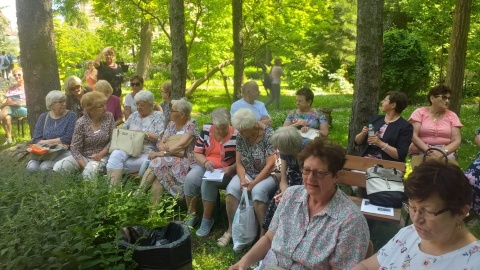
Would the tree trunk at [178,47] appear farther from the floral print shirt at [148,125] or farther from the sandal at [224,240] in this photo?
the sandal at [224,240]

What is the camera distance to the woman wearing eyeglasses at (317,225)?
2.59 m

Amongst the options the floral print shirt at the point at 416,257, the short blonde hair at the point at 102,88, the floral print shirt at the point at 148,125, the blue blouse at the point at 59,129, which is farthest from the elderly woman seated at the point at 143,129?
the floral print shirt at the point at 416,257

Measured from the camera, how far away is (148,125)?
5.78m

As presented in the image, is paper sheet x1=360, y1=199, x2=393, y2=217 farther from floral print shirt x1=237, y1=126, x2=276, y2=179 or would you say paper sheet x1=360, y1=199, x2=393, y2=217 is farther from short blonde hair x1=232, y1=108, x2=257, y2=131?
short blonde hair x1=232, y1=108, x2=257, y2=131

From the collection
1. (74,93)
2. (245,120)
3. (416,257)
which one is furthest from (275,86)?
(416,257)

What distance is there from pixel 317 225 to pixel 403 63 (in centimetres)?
1361

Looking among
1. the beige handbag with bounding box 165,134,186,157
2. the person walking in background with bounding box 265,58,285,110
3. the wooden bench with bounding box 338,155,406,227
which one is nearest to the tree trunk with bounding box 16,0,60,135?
the beige handbag with bounding box 165,134,186,157

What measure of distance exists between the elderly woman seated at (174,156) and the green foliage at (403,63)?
10949 mm

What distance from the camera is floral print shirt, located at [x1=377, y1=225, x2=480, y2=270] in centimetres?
202

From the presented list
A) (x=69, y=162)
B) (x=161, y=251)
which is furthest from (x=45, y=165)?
(x=161, y=251)

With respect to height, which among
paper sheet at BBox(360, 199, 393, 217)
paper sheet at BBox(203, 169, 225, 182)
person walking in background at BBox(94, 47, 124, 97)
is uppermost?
person walking in background at BBox(94, 47, 124, 97)

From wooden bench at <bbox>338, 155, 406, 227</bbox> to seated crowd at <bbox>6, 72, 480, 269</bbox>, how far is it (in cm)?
43

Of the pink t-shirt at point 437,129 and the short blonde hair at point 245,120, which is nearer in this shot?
Result: the short blonde hair at point 245,120

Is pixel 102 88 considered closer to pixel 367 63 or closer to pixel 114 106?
pixel 114 106
